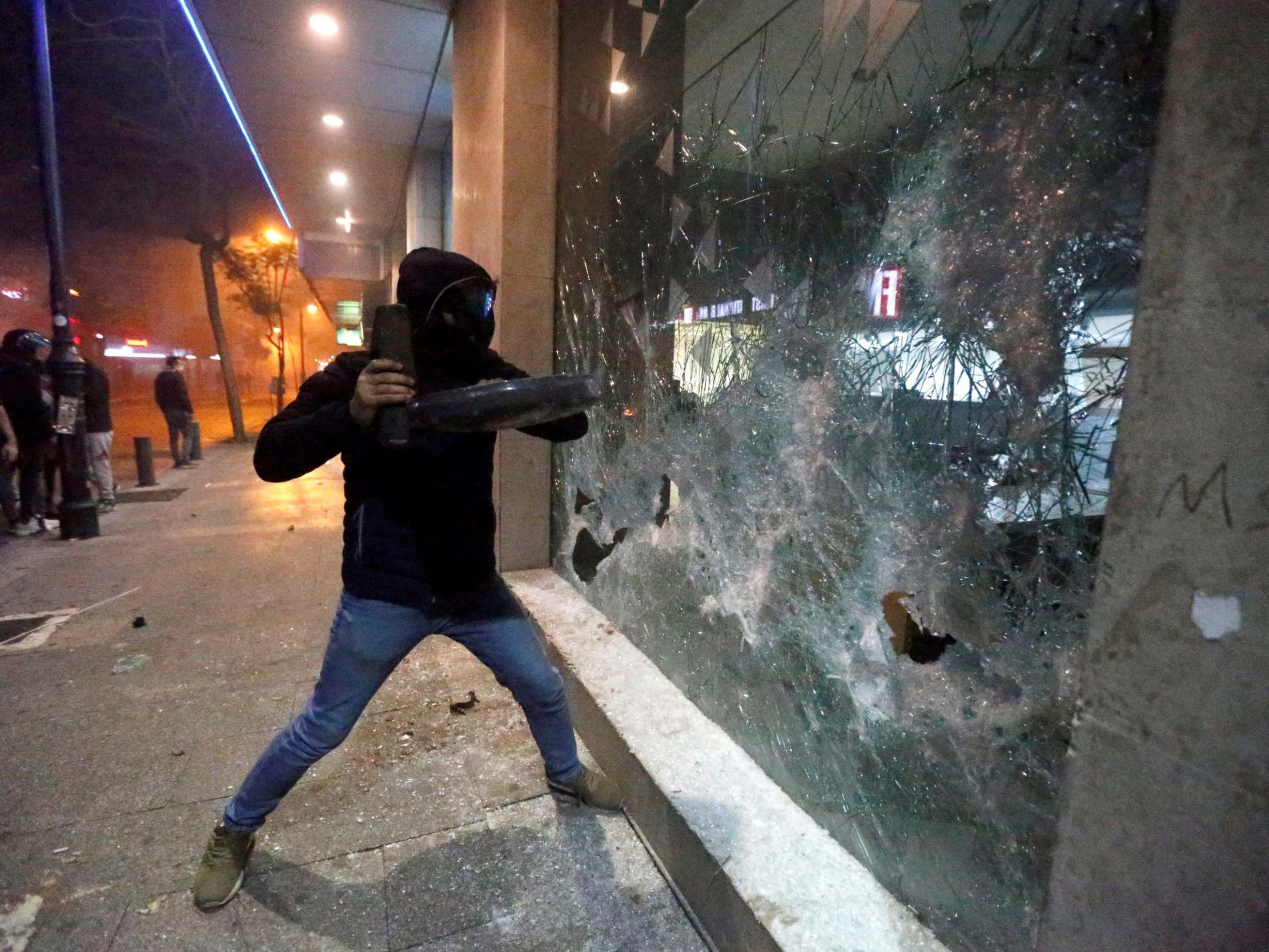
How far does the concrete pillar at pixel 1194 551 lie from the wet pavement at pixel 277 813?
1.48m

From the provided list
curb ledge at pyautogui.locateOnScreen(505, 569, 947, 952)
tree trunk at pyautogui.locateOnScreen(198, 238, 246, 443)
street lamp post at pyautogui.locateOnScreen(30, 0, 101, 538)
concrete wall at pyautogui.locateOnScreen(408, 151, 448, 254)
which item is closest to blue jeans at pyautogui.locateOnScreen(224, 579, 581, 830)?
curb ledge at pyautogui.locateOnScreen(505, 569, 947, 952)

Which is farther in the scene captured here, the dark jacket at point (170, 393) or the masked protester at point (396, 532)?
the dark jacket at point (170, 393)

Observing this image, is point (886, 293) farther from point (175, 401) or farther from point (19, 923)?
point (175, 401)

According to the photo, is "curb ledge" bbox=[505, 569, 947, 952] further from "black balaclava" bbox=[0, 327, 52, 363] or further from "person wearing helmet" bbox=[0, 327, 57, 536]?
"black balaclava" bbox=[0, 327, 52, 363]

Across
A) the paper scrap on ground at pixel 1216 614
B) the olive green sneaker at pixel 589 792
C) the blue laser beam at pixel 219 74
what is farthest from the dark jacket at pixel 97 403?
the paper scrap on ground at pixel 1216 614

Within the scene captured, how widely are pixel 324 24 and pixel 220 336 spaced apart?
14212 millimetres

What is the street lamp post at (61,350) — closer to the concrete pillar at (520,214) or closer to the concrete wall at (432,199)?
the concrete wall at (432,199)

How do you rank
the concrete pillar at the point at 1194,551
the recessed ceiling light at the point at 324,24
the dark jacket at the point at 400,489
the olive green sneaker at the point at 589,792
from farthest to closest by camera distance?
1. the recessed ceiling light at the point at 324,24
2. the olive green sneaker at the point at 589,792
3. the dark jacket at the point at 400,489
4. the concrete pillar at the point at 1194,551

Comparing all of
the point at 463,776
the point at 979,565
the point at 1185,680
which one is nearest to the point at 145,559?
the point at 463,776

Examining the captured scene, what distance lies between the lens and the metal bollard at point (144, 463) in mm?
9759

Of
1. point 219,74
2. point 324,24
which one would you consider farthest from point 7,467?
point 324,24

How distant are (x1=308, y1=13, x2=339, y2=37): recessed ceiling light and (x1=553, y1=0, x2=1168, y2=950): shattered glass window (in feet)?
15.4

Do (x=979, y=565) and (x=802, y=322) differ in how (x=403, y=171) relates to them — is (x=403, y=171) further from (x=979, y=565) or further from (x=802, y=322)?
(x=979, y=565)

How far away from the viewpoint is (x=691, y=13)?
9.62 ft
